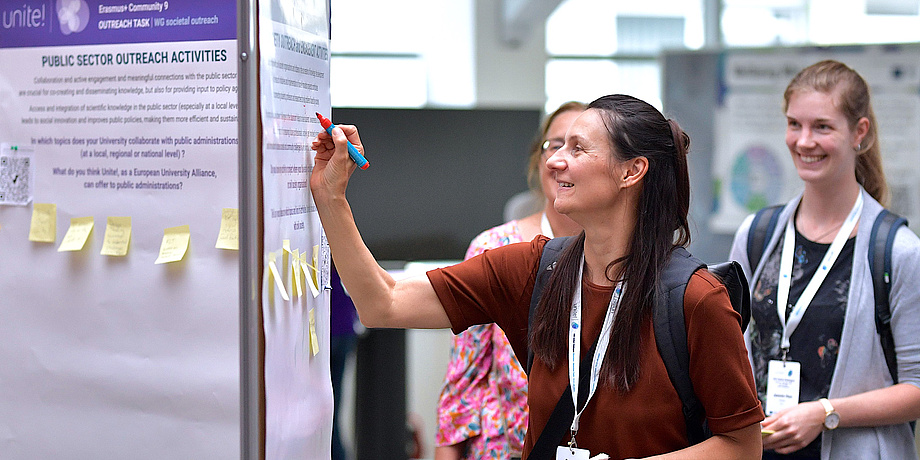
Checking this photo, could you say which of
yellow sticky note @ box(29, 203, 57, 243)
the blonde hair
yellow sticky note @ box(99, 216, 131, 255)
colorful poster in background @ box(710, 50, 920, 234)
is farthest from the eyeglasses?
colorful poster in background @ box(710, 50, 920, 234)

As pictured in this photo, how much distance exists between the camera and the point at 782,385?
2.06m

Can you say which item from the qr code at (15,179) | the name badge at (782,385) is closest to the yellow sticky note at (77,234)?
the qr code at (15,179)

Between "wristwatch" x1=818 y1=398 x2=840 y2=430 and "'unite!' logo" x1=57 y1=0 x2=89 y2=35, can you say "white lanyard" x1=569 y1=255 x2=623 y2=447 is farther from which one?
"'unite!' logo" x1=57 y1=0 x2=89 y2=35

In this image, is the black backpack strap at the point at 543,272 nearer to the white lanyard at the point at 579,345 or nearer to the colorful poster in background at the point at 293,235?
the white lanyard at the point at 579,345

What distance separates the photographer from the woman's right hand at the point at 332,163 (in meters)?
1.45

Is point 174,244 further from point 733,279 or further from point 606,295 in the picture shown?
point 733,279

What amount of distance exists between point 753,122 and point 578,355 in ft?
12.4

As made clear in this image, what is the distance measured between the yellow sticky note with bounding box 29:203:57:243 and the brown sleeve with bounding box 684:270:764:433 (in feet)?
3.98

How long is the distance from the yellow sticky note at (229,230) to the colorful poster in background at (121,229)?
0.6 inches

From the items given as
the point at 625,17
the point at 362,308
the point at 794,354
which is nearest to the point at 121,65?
the point at 362,308

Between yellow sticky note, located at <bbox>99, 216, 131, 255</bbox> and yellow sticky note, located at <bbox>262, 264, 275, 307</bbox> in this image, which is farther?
yellow sticky note, located at <bbox>99, 216, 131, 255</bbox>

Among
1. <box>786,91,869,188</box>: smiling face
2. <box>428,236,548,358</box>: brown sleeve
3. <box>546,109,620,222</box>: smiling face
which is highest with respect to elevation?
<box>786,91,869,188</box>: smiling face

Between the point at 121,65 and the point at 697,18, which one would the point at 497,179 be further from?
the point at 697,18

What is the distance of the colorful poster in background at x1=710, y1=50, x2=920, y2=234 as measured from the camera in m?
4.36
